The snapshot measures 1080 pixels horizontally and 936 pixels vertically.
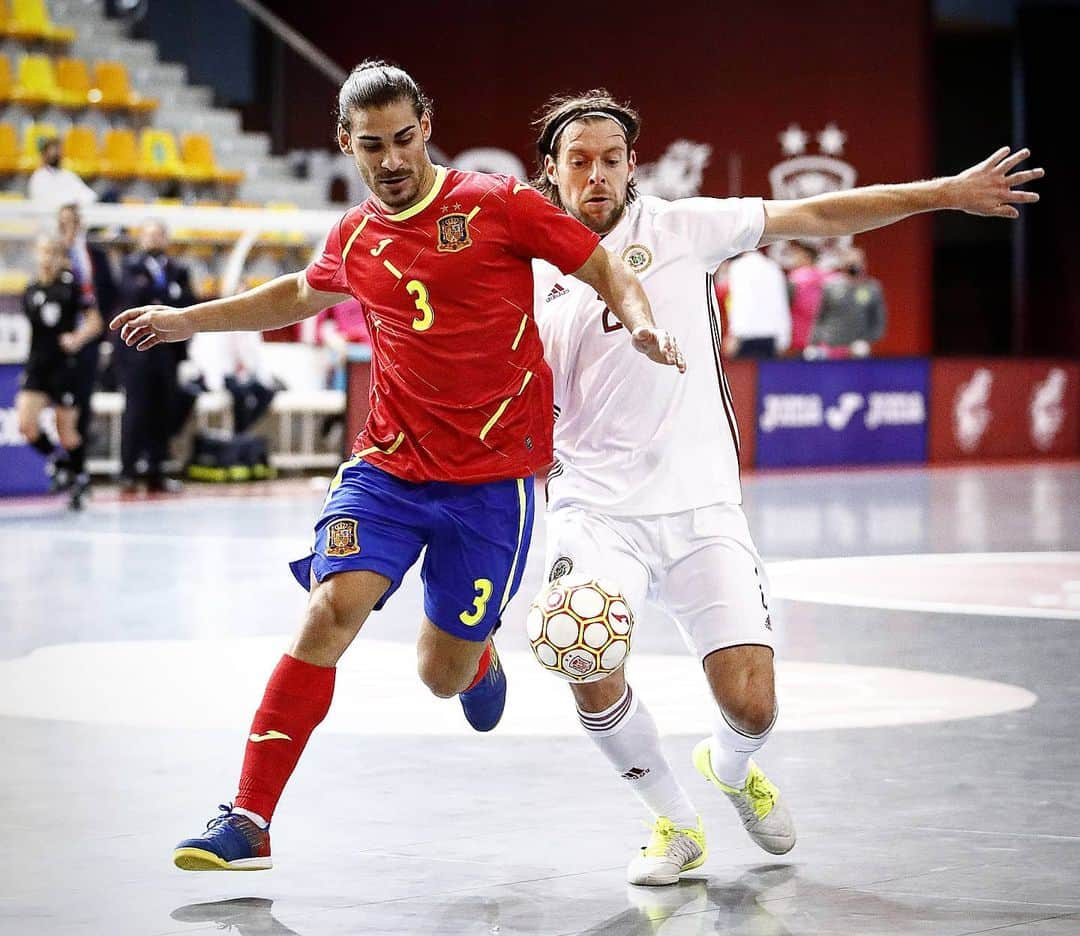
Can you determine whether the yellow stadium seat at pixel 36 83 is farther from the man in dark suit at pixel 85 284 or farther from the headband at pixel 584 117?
the headband at pixel 584 117

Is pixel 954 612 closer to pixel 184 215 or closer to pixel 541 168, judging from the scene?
pixel 541 168

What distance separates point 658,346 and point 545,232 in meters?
0.60

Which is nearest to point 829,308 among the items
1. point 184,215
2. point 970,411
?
point 970,411

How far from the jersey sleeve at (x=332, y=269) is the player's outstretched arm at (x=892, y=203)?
1.11 m

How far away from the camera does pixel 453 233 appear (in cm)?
518

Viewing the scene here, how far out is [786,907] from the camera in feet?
15.0

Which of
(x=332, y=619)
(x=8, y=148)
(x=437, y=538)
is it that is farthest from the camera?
(x=8, y=148)

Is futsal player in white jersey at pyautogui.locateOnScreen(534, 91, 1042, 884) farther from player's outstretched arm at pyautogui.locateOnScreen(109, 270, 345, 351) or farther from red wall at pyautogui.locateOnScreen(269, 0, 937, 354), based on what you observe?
red wall at pyautogui.locateOnScreen(269, 0, 937, 354)

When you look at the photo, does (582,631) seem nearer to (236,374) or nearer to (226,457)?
(226,457)

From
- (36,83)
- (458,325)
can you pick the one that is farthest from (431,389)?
(36,83)

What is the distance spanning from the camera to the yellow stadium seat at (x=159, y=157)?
22250 millimetres

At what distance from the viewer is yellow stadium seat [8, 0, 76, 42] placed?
22391mm

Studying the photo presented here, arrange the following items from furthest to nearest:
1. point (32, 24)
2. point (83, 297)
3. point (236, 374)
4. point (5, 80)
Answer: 1. point (32, 24)
2. point (5, 80)
3. point (236, 374)
4. point (83, 297)

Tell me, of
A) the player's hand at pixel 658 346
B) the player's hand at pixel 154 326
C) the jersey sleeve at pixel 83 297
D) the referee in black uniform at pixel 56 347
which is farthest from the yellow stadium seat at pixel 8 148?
the player's hand at pixel 658 346
